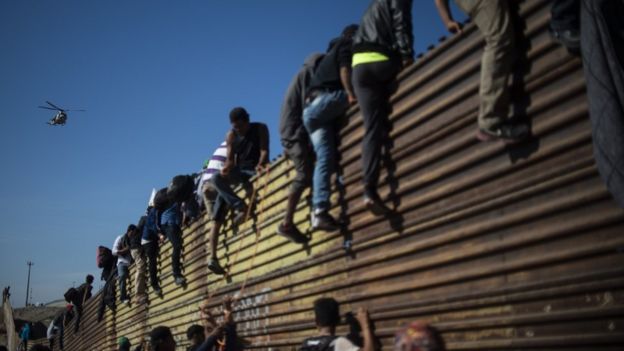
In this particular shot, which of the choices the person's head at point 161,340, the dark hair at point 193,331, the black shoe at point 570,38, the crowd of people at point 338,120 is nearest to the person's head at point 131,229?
the crowd of people at point 338,120

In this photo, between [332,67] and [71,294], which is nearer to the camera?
[332,67]

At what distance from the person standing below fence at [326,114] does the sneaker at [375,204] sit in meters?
0.68

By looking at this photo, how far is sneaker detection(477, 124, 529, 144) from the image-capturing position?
334 centimetres

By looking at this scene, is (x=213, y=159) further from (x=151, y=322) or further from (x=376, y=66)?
(x=151, y=322)

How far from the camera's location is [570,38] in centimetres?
300

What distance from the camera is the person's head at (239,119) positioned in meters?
6.72

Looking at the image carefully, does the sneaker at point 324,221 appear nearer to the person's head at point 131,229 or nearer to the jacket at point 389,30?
the jacket at point 389,30

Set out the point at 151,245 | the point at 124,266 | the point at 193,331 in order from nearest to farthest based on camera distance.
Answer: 1. the point at 193,331
2. the point at 151,245
3. the point at 124,266

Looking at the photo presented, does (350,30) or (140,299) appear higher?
(350,30)

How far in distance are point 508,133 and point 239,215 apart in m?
4.79

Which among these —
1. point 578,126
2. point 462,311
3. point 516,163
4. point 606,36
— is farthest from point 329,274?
point 606,36

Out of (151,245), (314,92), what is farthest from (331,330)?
(151,245)

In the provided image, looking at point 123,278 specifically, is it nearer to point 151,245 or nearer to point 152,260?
point 152,260

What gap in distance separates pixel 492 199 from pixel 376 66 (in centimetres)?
169
